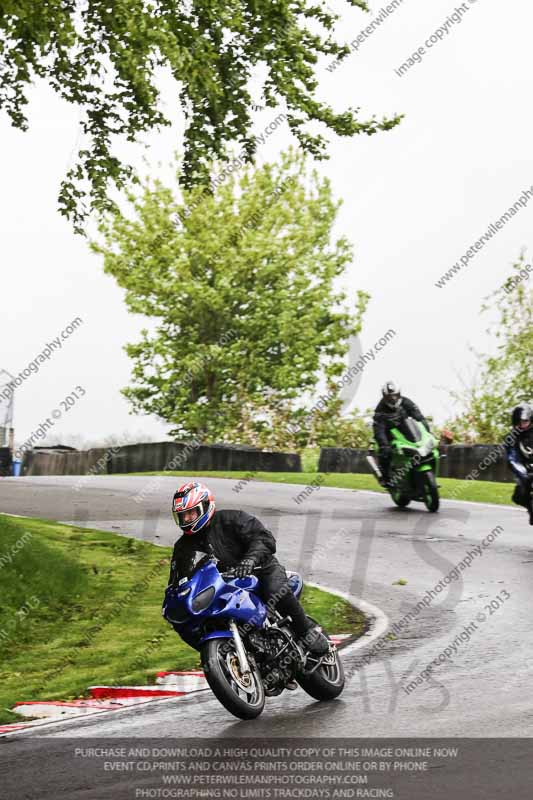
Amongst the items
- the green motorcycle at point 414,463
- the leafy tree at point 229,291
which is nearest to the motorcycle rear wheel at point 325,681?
the green motorcycle at point 414,463

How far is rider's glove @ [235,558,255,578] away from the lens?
729 cm

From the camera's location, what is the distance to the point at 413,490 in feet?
61.8

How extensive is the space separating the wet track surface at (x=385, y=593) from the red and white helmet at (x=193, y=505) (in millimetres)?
1192

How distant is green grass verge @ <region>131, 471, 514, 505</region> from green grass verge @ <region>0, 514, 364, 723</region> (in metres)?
6.70

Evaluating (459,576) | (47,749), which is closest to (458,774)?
(47,749)

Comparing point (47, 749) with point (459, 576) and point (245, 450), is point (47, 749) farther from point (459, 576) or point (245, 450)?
point (245, 450)

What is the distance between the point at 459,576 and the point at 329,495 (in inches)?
347

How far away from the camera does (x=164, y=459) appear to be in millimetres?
31516

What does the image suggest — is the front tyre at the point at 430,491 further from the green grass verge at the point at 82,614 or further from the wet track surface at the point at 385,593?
the green grass verge at the point at 82,614

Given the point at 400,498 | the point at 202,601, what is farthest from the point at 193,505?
the point at 400,498

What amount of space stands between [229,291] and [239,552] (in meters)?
44.5

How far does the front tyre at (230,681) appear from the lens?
685 cm

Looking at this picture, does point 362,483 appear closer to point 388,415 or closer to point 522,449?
point 388,415

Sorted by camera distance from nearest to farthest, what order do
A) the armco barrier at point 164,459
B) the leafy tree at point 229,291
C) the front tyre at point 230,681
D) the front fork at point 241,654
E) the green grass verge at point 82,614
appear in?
the front tyre at point 230,681 → the front fork at point 241,654 → the green grass verge at point 82,614 → the armco barrier at point 164,459 → the leafy tree at point 229,291
